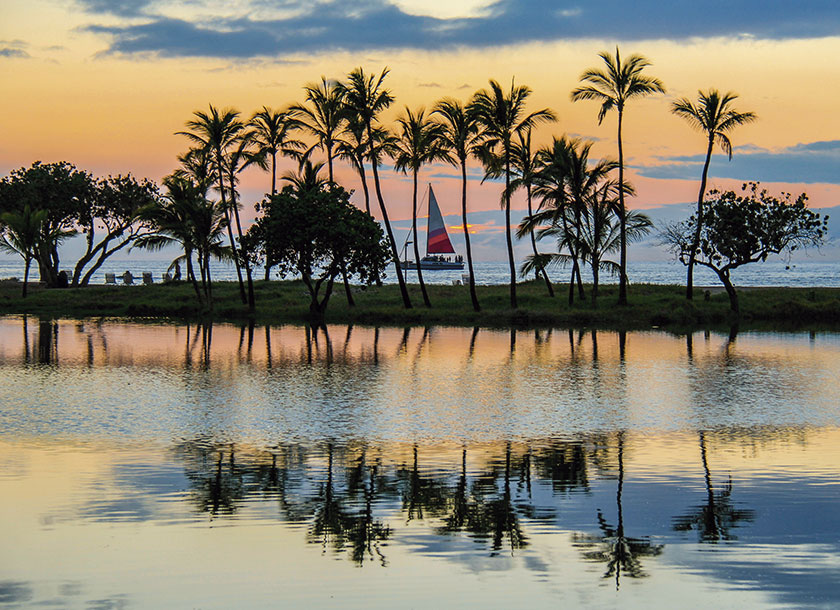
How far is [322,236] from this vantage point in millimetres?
52938

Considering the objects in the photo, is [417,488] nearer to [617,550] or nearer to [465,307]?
[617,550]

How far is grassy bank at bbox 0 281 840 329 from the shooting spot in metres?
50.1

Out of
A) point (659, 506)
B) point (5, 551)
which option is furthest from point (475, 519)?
point (5, 551)

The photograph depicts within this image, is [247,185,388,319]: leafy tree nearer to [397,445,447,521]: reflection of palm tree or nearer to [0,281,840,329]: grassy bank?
[0,281,840,329]: grassy bank

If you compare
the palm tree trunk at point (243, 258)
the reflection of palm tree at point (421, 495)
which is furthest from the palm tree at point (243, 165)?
the reflection of palm tree at point (421, 495)

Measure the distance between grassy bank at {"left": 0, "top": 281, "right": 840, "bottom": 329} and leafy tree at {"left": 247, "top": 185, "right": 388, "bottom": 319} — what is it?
2535 millimetres

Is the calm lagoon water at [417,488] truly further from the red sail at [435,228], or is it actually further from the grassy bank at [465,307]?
the red sail at [435,228]

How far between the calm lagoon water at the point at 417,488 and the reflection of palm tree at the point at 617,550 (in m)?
0.04

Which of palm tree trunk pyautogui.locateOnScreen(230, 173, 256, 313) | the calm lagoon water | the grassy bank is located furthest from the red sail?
the calm lagoon water

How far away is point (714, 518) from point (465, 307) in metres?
43.7

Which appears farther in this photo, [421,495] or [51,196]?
[51,196]

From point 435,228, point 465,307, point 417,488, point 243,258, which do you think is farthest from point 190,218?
point 435,228

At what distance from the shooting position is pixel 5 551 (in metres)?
10.4

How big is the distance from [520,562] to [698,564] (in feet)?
6.27
